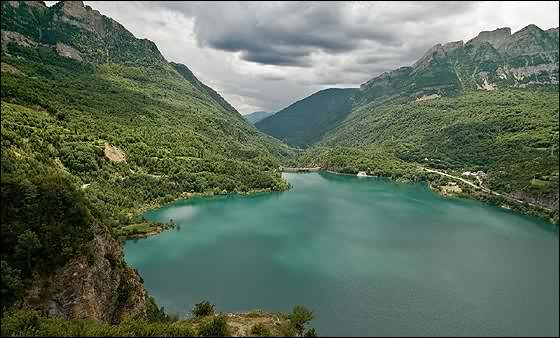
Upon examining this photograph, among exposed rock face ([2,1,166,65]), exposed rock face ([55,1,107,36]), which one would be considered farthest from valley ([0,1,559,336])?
exposed rock face ([55,1,107,36])

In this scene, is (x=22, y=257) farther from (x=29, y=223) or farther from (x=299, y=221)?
(x=299, y=221)

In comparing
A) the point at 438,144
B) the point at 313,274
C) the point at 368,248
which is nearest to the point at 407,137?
the point at 438,144

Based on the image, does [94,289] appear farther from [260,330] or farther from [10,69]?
[10,69]

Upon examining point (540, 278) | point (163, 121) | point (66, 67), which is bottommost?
point (540, 278)

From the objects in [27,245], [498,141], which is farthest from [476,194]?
[27,245]

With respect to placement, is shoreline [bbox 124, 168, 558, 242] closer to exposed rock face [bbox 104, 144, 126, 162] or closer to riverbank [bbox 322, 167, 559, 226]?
riverbank [bbox 322, 167, 559, 226]

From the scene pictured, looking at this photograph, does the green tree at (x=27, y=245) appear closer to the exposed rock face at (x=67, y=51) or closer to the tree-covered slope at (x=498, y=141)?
the tree-covered slope at (x=498, y=141)
